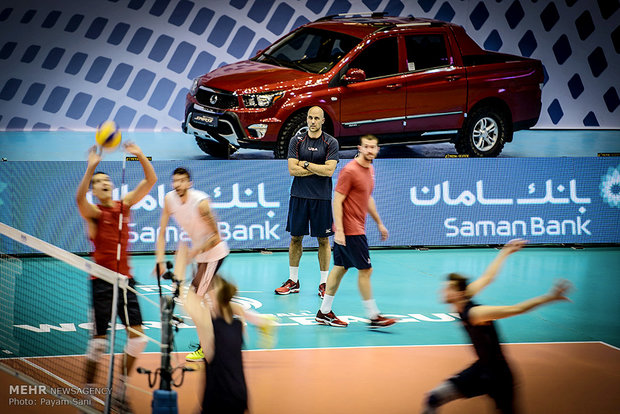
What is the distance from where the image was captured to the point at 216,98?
14133 millimetres

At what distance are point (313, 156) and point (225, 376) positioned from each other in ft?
16.7

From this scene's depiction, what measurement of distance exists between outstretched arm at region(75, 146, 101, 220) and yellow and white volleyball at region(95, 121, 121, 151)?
0.73ft

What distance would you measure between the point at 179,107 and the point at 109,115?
1.76m

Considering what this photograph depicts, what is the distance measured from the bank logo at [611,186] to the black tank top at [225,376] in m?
9.91

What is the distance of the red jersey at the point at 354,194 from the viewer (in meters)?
8.63

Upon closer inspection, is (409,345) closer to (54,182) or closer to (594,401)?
(594,401)

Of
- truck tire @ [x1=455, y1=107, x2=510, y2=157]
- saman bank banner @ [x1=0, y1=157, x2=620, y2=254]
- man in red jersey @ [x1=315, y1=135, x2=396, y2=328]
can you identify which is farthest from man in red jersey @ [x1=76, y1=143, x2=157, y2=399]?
truck tire @ [x1=455, y1=107, x2=510, y2=157]

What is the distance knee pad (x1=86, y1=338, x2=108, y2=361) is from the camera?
6.26 meters

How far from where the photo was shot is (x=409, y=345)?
837 centimetres

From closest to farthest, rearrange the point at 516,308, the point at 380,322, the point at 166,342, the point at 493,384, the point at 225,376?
the point at 166,342 < the point at 225,376 < the point at 516,308 < the point at 493,384 < the point at 380,322

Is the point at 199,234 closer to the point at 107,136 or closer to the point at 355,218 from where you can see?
the point at 107,136

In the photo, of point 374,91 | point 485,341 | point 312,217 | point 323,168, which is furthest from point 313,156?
point 374,91

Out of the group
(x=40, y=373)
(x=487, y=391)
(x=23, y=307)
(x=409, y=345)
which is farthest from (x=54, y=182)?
(x=487, y=391)

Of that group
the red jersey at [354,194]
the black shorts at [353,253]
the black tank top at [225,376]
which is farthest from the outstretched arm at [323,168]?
the black tank top at [225,376]
